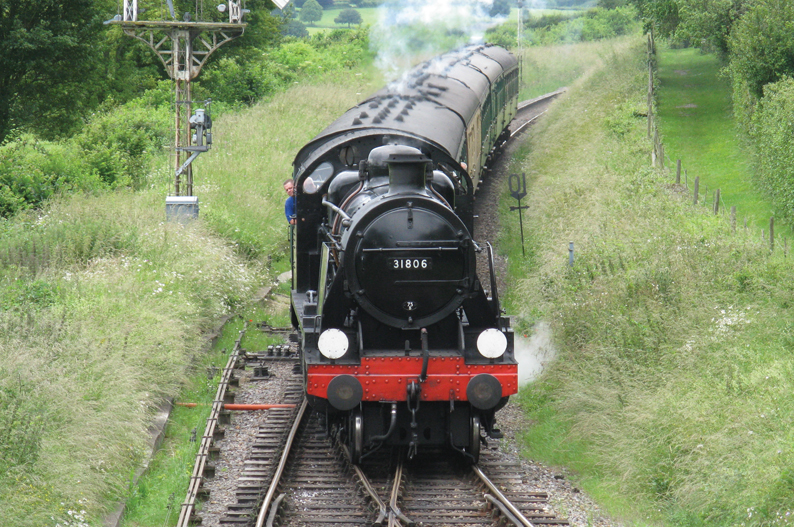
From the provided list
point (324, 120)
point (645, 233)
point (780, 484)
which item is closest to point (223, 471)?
point (780, 484)

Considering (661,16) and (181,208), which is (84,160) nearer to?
(181,208)

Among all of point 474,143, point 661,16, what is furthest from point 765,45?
point 661,16

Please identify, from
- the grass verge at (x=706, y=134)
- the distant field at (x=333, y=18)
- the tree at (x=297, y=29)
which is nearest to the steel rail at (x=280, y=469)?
the grass verge at (x=706, y=134)

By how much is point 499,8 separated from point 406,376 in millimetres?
13685

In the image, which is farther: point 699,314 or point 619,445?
point 699,314

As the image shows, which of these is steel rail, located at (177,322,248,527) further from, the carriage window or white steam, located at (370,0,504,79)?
white steam, located at (370,0,504,79)

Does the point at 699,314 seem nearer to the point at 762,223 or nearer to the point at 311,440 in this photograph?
the point at 311,440

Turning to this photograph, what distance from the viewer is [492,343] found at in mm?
7348

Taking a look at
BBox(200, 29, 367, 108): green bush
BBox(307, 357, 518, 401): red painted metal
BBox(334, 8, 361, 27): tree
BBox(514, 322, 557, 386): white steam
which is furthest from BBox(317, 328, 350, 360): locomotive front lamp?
BBox(334, 8, 361, 27): tree

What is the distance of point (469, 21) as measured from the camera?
19.3 m

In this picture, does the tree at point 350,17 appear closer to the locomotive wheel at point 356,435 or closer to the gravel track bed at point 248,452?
the gravel track bed at point 248,452

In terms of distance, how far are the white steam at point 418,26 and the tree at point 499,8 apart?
135 mm

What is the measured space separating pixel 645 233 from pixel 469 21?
29.9 ft

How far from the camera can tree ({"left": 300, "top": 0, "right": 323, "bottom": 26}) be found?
43031mm
